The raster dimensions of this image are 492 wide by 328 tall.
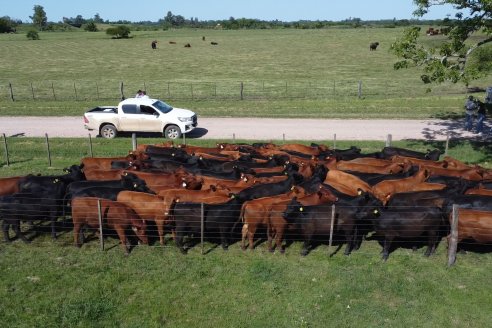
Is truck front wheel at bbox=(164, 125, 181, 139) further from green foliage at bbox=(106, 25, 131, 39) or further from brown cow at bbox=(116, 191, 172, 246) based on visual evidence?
green foliage at bbox=(106, 25, 131, 39)

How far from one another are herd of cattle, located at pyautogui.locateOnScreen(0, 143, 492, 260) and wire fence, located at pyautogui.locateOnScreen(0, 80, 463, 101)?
22314 millimetres

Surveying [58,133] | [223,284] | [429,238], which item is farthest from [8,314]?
[58,133]

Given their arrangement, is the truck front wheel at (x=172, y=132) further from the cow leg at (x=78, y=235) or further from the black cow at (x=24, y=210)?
the cow leg at (x=78, y=235)

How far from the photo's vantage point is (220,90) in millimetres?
40969

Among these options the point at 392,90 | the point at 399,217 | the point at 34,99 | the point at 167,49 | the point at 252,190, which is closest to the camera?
the point at 399,217

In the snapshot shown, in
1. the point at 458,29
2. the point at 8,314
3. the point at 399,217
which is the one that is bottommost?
the point at 8,314

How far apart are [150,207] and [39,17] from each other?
188498 millimetres

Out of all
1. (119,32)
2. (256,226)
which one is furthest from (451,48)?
(119,32)

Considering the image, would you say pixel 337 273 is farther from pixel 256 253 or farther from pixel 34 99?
pixel 34 99

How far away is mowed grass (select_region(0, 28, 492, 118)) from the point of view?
105 ft

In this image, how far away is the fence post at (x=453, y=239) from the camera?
1119cm

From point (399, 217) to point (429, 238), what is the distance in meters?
0.98

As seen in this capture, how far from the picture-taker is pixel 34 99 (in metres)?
36.7

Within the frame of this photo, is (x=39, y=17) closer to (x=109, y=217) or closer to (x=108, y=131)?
(x=108, y=131)
